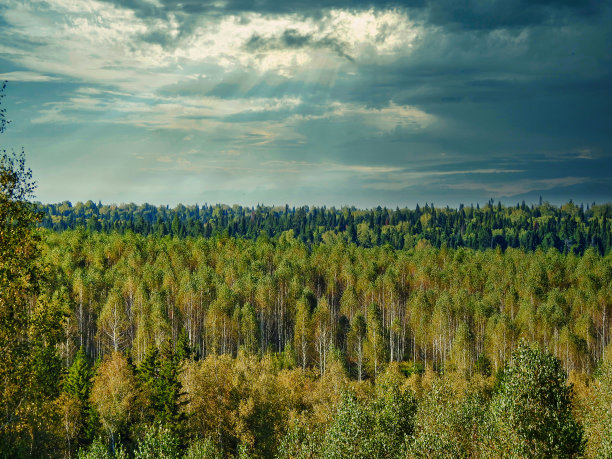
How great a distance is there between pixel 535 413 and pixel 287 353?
3041 inches

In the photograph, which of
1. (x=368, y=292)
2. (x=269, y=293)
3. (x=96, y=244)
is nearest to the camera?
(x=269, y=293)

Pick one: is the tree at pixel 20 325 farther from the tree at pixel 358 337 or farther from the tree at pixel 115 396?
the tree at pixel 358 337

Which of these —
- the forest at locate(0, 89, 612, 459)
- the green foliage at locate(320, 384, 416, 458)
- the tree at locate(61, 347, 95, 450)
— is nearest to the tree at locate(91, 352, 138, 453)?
the forest at locate(0, 89, 612, 459)

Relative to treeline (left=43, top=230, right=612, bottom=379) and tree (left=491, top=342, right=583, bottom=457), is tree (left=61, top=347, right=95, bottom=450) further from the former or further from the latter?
tree (left=491, top=342, right=583, bottom=457)

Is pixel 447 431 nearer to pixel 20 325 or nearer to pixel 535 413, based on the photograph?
pixel 535 413

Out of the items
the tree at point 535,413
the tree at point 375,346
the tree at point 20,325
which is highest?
the tree at point 20,325

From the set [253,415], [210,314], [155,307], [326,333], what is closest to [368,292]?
[326,333]

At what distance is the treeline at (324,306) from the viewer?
10675cm

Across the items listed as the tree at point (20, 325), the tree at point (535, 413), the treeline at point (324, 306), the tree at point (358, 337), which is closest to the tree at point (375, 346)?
the treeline at point (324, 306)

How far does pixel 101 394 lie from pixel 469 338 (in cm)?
7498

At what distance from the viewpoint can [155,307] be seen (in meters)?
101

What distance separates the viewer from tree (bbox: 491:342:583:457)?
33281mm

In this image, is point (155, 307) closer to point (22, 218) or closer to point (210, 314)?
point (210, 314)

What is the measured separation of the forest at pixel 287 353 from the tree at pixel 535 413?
13cm
